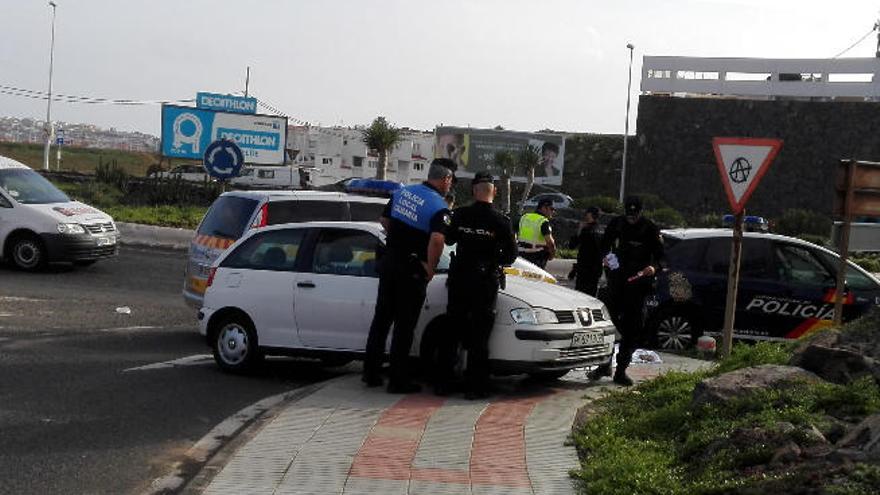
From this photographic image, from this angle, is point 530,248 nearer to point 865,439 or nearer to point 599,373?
point 599,373

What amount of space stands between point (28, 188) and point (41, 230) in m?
1.20

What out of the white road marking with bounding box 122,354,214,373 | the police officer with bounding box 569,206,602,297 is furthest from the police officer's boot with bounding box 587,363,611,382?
the white road marking with bounding box 122,354,214,373

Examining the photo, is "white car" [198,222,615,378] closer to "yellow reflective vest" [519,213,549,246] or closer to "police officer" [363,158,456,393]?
"police officer" [363,158,456,393]

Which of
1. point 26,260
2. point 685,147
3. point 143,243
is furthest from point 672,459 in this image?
point 685,147

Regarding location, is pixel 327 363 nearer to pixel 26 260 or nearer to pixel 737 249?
pixel 737 249

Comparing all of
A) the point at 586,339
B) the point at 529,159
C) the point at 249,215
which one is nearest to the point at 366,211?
the point at 249,215

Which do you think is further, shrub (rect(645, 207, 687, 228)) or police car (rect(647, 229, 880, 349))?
shrub (rect(645, 207, 687, 228))

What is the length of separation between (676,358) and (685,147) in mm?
40061

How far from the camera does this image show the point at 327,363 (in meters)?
12.5

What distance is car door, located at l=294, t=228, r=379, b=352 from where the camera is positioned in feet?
35.1

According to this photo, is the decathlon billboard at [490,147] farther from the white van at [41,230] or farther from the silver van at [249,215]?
the silver van at [249,215]

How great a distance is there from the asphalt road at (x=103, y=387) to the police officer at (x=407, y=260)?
1.37 m

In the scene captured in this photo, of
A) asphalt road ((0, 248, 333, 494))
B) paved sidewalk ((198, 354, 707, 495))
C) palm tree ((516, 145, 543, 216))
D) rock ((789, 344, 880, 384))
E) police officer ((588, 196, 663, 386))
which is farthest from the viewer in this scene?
palm tree ((516, 145, 543, 216))

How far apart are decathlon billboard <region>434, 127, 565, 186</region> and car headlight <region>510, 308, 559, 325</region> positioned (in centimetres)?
4725
